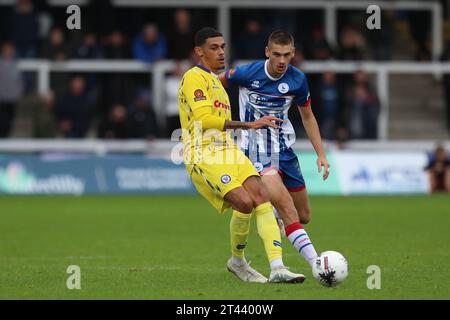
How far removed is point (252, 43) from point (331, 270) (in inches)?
629

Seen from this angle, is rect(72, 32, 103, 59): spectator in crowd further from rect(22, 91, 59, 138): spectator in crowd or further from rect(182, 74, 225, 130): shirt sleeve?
rect(182, 74, 225, 130): shirt sleeve

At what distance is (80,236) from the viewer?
15711 millimetres

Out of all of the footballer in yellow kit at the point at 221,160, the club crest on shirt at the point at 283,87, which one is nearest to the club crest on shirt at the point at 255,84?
the club crest on shirt at the point at 283,87

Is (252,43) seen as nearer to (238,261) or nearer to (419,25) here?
(419,25)

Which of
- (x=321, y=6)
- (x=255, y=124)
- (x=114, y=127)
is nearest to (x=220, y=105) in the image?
(x=255, y=124)

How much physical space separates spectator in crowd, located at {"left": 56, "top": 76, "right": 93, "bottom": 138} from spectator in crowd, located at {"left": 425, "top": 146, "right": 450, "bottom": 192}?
765 cm

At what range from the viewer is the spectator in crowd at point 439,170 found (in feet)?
79.4

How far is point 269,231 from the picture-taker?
33.7 feet

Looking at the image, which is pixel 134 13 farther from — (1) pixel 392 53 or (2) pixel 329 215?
(2) pixel 329 215

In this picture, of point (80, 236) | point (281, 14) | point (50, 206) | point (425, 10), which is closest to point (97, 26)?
point (281, 14)

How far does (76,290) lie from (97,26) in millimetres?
17962

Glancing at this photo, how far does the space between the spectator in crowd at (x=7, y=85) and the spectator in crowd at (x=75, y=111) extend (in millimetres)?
1037

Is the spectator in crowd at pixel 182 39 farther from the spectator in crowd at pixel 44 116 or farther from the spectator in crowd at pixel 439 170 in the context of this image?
the spectator in crowd at pixel 439 170

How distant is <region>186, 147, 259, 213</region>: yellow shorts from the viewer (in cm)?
1031
